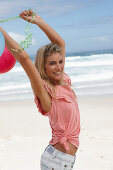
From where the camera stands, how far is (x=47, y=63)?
196cm

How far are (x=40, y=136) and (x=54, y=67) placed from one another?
123 inches

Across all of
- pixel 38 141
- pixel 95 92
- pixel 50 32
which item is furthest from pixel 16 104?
pixel 50 32

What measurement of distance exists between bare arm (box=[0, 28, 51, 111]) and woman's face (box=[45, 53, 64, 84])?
158 mm

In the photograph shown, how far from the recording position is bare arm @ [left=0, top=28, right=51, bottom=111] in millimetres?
1720

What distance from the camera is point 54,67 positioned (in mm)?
1955

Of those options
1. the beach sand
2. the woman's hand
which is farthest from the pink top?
the beach sand

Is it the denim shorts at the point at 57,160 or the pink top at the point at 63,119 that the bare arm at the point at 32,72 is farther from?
the denim shorts at the point at 57,160

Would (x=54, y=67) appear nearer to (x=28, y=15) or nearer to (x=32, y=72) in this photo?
(x=32, y=72)

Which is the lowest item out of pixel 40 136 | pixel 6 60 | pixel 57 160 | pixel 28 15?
pixel 40 136

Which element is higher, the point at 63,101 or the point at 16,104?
the point at 63,101

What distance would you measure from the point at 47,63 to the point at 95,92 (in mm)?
6591

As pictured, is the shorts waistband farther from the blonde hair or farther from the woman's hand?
the woman's hand

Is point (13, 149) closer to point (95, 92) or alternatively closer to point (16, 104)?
point (16, 104)

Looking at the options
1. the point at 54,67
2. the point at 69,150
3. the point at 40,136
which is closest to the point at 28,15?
the point at 54,67
